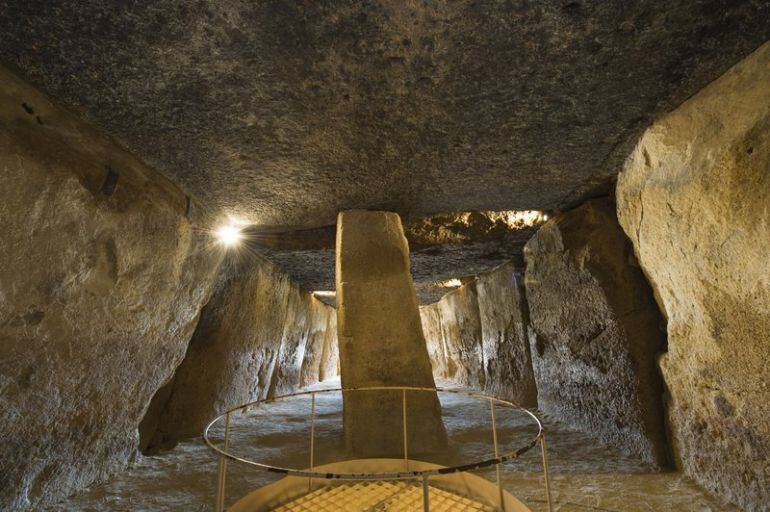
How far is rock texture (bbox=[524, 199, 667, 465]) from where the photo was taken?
8.98 ft

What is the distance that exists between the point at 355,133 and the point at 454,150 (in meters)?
0.67

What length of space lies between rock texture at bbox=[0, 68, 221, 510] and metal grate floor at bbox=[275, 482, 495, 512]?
1590mm

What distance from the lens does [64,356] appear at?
207 cm

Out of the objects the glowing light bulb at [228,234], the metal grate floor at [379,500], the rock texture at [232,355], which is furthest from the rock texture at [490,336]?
the metal grate floor at [379,500]

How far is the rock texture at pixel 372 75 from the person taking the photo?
57.6 inches

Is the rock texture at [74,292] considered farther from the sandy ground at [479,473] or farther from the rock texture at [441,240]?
the rock texture at [441,240]

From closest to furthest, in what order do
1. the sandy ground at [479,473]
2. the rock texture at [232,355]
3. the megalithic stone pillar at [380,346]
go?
the sandy ground at [479,473] < the megalithic stone pillar at [380,346] < the rock texture at [232,355]

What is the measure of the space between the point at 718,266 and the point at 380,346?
206 cm

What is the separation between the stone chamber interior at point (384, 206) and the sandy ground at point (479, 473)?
0.08 ft

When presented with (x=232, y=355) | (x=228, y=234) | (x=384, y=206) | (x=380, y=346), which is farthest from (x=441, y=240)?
(x=232, y=355)

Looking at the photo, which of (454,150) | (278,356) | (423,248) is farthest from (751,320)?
(278,356)

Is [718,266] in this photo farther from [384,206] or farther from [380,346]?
[384,206]

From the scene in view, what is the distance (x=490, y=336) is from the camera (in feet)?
18.9

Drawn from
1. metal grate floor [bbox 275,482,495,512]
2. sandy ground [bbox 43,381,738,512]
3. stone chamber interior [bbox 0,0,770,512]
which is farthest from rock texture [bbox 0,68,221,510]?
metal grate floor [bbox 275,482,495,512]
